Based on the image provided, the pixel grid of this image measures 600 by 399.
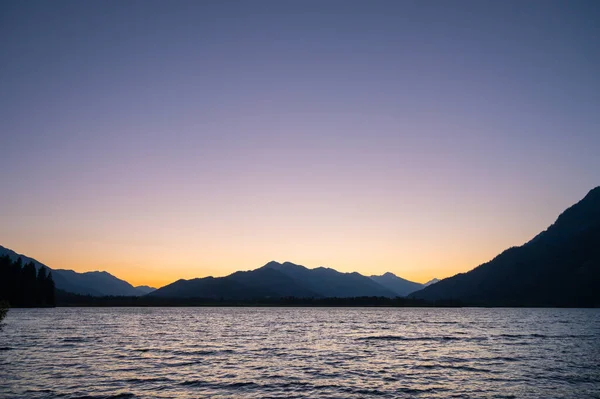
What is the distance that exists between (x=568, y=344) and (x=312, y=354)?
192 ft

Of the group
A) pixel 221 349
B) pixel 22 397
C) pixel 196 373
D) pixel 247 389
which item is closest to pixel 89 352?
pixel 221 349

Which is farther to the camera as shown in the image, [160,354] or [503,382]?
[160,354]

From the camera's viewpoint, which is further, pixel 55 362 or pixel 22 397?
pixel 55 362

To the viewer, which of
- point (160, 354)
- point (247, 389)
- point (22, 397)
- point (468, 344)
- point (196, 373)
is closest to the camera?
point (22, 397)

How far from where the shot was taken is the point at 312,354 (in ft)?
239

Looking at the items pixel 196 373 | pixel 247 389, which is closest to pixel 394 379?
pixel 247 389

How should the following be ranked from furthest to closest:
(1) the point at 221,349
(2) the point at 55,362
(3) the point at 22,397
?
1. (1) the point at 221,349
2. (2) the point at 55,362
3. (3) the point at 22,397

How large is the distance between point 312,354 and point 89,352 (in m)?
36.0

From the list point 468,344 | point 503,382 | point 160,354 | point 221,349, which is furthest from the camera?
point 468,344

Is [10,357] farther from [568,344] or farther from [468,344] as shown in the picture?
[568,344]

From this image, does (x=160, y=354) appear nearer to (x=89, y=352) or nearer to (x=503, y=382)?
(x=89, y=352)

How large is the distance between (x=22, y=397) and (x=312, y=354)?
44469 mm

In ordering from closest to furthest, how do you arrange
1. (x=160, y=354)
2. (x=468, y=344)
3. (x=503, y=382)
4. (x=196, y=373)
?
(x=503, y=382)
(x=196, y=373)
(x=160, y=354)
(x=468, y=344)

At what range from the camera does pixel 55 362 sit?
58.6m
